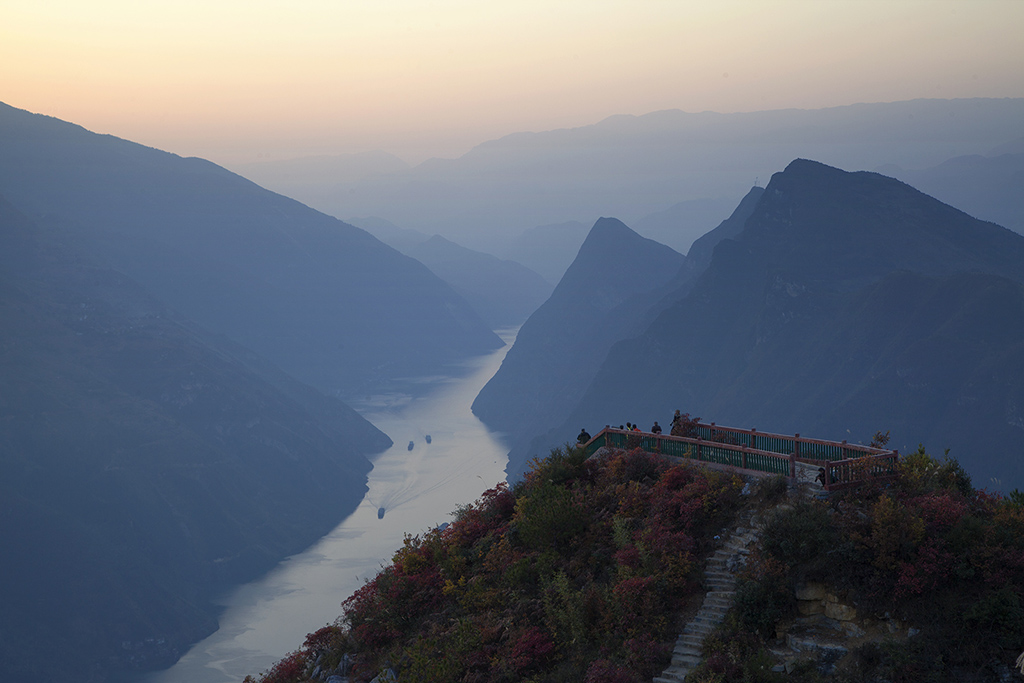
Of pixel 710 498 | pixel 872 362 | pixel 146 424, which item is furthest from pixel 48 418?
pixel 710 498

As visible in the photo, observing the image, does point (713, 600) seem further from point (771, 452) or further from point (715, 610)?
point (771, 452)

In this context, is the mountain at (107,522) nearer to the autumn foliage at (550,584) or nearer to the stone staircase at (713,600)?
the autumn foliage at (550,584)

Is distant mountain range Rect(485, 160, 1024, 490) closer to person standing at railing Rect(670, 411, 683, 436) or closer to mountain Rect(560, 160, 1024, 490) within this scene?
mountain Rect(560, 160, 1024, 490)

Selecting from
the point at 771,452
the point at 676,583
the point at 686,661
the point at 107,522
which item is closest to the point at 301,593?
the point at 107,522

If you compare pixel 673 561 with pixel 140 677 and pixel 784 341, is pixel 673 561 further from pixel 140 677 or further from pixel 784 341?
pixel 784 341

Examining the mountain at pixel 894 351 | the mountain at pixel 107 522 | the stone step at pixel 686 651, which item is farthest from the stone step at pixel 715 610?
the mountain at pixel 107 522
